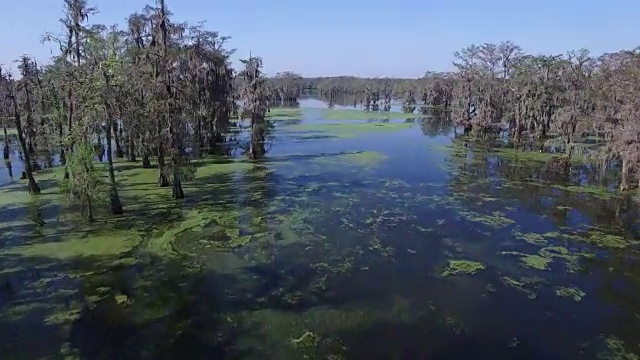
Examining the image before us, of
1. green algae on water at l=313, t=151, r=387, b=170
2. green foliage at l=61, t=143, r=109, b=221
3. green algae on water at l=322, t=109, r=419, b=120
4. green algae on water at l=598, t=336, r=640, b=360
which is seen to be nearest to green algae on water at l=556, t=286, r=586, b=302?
green algae on water at l=598, t=336, r=640, b=360

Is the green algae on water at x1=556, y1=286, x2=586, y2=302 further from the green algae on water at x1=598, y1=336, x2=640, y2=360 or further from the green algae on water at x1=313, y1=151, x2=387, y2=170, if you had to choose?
the green algae on water at x1=313, y1=151, x2=387, y2=170

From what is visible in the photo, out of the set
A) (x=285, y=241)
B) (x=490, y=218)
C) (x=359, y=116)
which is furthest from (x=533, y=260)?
(x=359, y=116)

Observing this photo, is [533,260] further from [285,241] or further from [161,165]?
[161,165]

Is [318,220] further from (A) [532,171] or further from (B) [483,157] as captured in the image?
(B) [483,157]

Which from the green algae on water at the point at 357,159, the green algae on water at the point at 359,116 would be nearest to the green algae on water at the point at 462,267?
the green algae on water at the point at 357,159

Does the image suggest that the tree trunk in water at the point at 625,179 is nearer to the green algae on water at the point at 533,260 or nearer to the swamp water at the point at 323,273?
the swamp water at the point at 323,273

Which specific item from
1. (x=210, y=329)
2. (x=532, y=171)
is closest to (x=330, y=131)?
(x=532, y=171)
